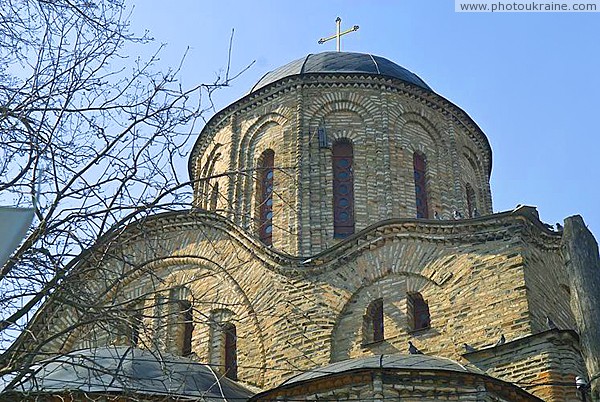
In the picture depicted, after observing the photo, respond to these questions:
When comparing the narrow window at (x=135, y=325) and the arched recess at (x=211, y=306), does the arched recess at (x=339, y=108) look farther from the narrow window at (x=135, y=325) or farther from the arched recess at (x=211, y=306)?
the narrow window at (x=135, y=325)

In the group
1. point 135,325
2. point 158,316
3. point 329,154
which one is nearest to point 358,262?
point 329,154

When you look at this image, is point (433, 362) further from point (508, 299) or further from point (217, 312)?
point (217, 312)

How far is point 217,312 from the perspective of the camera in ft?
39.1

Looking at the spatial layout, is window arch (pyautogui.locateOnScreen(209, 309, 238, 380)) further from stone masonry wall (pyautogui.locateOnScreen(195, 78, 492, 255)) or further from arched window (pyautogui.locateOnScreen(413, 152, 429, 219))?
arched window (pyautogui.locateOnScreen(413, 152, 429, 219))

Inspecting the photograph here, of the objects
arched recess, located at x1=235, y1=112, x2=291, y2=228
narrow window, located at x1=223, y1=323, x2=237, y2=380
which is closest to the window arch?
narrow window, located at x1=223, y1=323, x2=237, y2=380

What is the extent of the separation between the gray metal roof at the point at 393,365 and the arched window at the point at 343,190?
354cm

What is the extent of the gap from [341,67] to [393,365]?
687 centimetres

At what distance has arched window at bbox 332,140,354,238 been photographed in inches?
497

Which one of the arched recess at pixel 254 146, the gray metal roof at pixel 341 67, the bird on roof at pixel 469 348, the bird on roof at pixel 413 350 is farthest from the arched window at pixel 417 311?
the gray metal roof at pixel 341 67

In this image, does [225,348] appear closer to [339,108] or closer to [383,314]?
[383,314]

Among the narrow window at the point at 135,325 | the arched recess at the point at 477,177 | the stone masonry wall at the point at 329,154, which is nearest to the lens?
the narrow window at the point at 135,325

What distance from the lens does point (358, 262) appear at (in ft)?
37.1

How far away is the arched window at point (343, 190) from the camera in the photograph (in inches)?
497

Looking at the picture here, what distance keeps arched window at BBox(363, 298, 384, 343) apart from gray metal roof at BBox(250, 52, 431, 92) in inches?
180
